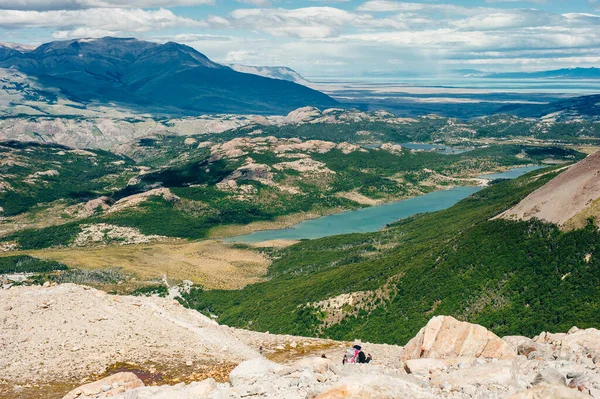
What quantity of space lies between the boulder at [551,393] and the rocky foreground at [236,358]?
74 mm

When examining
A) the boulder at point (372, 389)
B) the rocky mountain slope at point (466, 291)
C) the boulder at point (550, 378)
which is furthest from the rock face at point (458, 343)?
the rocky mountain slope at point (466, 291)

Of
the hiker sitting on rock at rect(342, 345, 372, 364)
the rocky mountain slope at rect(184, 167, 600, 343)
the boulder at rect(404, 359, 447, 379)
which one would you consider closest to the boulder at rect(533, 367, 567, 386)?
the boulder at rect(404, 359, 447, 379)

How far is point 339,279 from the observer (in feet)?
517

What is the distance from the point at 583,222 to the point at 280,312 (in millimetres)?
75534

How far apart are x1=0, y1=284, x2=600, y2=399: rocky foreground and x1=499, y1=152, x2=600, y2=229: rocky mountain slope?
61.4 metres

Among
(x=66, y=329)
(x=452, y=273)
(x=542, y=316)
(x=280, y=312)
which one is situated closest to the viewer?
(x=66, y=329)

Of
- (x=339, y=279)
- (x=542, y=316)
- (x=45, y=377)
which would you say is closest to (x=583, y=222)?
(x=542, y=316)

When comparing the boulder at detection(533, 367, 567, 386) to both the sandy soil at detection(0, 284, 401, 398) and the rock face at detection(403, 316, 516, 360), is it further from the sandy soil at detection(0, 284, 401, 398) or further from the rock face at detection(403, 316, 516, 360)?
the sandy soil at detection(0, 284, 401, 398)

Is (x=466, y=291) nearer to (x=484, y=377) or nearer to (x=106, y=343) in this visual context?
(x=106, y=343)

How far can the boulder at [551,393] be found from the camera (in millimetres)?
31516

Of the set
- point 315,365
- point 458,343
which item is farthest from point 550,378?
point 315,365

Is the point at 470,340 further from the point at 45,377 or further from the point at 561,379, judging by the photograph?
the point at 45,377

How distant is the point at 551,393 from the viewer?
105 feet

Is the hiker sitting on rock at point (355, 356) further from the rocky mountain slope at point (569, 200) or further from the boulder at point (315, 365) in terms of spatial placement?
the rocky mountain slope at point (569, 200)
